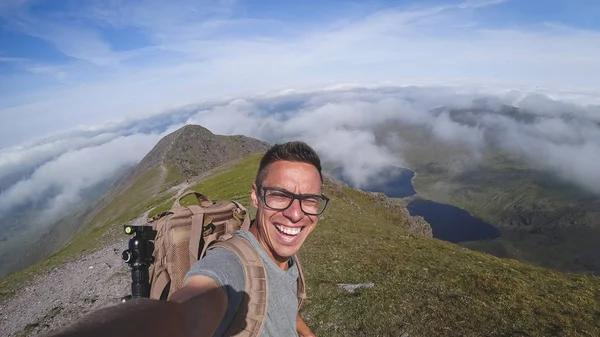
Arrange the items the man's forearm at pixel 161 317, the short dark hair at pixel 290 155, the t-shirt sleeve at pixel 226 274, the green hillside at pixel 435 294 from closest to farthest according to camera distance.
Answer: the man's forearm at pixel 161 317, the t-shirt sleeve at pixel 226 274, the short dark hair at pixel 290 155, the green hillside at pixel 435 294

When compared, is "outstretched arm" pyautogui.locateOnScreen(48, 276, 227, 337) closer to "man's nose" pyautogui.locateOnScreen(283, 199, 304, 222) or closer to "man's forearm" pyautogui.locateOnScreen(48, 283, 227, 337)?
"man's forearm" pyautogui.locateOnScreen(48, 283, 227, 337)

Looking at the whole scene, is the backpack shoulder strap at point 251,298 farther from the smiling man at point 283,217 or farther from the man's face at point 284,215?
the man's face at point 284,215

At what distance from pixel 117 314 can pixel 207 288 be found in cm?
149

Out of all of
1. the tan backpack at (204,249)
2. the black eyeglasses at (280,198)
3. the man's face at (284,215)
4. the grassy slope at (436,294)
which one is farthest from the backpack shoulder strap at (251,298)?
the grassy slope at (436,294)

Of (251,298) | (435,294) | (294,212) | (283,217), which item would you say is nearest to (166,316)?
(251,298)

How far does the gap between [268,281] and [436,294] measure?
51.6 ft

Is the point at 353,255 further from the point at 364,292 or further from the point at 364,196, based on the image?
the point at 364,196

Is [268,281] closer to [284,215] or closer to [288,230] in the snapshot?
[288,230]

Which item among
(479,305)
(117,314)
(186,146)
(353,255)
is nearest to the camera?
(117,314)

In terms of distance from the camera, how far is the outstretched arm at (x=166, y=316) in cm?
258

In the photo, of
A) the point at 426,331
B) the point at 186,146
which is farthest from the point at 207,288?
the point at 186,146

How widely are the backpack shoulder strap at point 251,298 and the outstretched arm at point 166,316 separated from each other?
1.61 feet

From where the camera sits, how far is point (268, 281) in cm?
541

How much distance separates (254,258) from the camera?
16.2 ft
